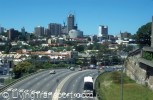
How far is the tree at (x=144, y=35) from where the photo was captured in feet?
291

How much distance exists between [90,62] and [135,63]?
7119cm

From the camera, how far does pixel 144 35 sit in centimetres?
8894

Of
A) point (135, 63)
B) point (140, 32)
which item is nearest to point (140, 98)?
point (135, 63)

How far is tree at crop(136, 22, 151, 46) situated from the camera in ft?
291

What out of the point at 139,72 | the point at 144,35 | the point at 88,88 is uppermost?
the point at 144,35

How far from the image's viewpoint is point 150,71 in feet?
160

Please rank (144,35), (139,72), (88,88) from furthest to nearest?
(144,35) < (139,72) < (88,88)

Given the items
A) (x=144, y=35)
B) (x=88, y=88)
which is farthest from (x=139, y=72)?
(x=144, y=35)

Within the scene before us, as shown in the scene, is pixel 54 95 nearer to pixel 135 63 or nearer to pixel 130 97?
pixel 130 97

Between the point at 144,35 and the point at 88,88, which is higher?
the point at 144,35

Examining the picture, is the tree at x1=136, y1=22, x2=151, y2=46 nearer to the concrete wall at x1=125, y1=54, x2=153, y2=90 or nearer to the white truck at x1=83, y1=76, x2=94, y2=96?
the concrete wall at x1=125, y1=54, x2=153, y2=90

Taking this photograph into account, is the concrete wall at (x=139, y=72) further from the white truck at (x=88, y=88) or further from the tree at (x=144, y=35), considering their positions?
the tree at (x=144, y=35)

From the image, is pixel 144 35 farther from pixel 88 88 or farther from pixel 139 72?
pixel 88 88

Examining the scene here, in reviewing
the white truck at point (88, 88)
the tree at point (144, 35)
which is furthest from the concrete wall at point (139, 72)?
the tree at point (144, 35)
